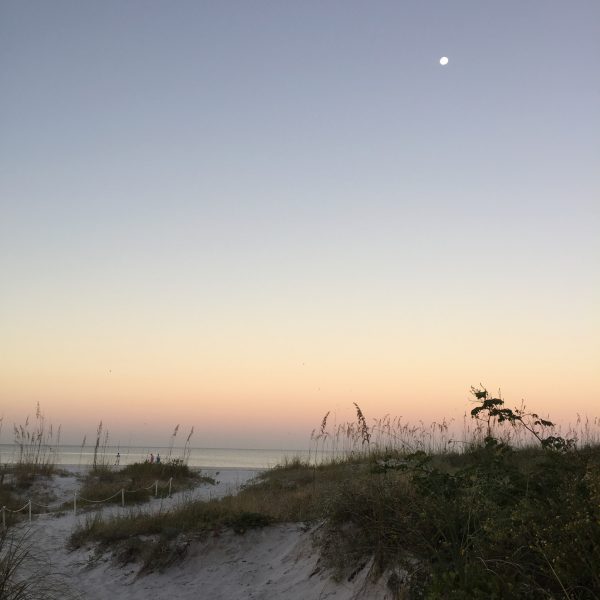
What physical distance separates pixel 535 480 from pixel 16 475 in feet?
62.7

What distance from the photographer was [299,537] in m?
9.44

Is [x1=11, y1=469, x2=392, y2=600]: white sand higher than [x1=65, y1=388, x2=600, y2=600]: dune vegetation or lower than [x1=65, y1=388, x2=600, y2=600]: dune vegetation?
lower

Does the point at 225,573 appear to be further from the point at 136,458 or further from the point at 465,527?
the point at 136,458

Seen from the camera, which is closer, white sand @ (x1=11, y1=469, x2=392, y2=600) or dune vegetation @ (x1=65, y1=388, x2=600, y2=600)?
dune vegetation @ (x1=65, y1=388, x2=600, y2=600)

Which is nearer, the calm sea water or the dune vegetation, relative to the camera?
the dune vegetation

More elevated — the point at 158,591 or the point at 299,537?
the point at 299,537

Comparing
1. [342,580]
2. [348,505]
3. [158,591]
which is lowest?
[158,591]

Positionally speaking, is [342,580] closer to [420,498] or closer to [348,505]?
[348,505]

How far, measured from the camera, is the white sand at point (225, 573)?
776 cm

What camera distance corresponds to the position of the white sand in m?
7.76

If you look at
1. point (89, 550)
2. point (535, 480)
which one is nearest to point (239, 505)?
→ point (89, 550)

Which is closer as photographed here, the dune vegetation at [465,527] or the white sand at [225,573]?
the dune vegetation at [465,527]

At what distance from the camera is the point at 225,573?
891 centimetres

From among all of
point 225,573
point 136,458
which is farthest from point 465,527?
point 136,458
